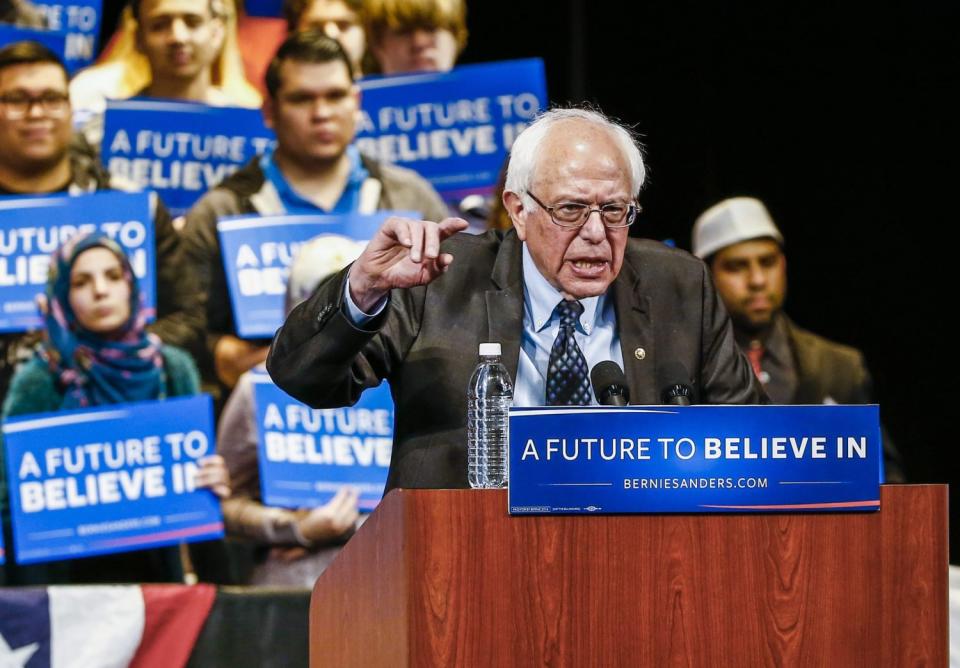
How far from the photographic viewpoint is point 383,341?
261cm

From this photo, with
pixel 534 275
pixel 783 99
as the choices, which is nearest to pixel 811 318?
pixel 783 99

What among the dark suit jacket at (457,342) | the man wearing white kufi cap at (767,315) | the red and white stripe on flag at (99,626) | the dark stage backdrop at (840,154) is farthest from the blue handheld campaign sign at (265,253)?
the dark suit jacket at (457,342)

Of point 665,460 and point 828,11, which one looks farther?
point 828,11

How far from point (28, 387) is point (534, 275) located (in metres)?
2.33

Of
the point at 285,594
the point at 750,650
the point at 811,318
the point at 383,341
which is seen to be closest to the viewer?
the point at 750,650

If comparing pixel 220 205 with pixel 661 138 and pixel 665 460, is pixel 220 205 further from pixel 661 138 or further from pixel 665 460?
pixel 665 460

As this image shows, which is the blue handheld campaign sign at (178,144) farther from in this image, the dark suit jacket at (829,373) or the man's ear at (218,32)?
the dark suit jacket at (829,373)

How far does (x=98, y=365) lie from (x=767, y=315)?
7.65ft

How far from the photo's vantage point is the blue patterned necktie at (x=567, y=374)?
2512 millimetres

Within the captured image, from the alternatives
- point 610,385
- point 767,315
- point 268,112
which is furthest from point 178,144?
point 610,385

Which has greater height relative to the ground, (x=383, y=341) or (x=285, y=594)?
(x=383, y=341)

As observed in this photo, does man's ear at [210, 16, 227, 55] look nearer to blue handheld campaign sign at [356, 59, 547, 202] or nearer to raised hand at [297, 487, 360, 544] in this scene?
blue handheld campaign sign at [356, 59, 547, 202]

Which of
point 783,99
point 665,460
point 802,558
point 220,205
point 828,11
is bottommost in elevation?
point 802,558

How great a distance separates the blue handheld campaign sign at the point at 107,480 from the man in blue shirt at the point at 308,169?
0.40 m
